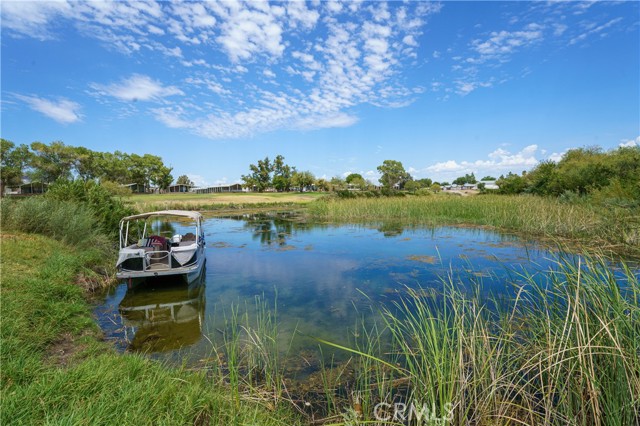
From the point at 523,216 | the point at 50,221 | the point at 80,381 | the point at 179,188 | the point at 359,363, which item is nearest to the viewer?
the point at 80,381

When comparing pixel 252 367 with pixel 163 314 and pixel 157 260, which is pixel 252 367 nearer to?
pixel 163 314

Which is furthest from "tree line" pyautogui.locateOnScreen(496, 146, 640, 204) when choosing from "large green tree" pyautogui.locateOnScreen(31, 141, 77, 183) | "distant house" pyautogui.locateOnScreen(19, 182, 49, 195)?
"distant house" pyautogui.locateOnScreen(19, 182, 49, 195)

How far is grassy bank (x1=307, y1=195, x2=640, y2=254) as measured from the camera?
428 inches

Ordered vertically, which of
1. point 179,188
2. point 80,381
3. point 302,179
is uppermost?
point 302,179

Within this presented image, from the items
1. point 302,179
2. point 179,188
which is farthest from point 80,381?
point 179,188

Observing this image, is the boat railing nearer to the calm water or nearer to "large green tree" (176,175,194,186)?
the calm water

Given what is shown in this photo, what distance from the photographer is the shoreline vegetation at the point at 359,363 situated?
2.51 m

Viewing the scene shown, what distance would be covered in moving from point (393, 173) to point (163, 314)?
302 feet

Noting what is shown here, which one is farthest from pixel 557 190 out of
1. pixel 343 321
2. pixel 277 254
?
pixel 343 321

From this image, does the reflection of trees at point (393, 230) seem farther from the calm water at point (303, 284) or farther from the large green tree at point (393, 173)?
the large green tree at point (393, 173)

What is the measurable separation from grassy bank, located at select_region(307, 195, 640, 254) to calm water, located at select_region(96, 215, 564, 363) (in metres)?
1.90

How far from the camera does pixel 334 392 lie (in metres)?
3.69

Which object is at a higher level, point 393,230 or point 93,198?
point 93,198

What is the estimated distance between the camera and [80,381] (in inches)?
116
